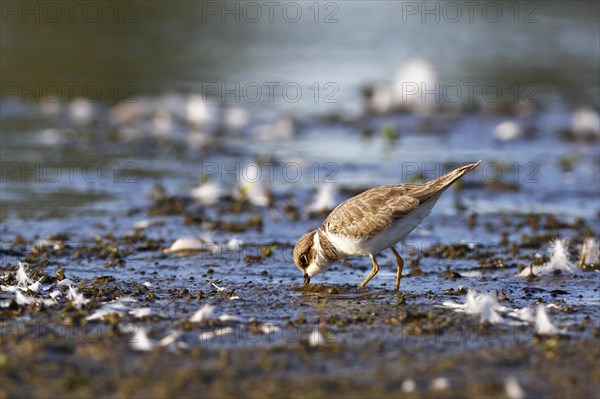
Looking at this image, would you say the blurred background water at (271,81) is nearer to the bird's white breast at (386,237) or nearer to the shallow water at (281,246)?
the shallow water at (281,246)

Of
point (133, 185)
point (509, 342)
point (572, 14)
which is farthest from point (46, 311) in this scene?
point (572, 14)

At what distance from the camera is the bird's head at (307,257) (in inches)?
347

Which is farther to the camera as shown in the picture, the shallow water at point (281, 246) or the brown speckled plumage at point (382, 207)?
the brown speckled plumage at point (382, 207)

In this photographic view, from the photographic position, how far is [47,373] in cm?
632

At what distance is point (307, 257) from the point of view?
8.86 metres

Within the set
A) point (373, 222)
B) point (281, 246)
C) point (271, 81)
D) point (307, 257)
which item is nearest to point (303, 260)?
point (307, 257)

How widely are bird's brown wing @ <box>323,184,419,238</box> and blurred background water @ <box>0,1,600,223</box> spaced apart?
4974 mm

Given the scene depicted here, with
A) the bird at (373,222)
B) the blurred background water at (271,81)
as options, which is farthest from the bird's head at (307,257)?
the blurred background water at (271,81)

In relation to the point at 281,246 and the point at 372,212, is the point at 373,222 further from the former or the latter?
the point at 281,246

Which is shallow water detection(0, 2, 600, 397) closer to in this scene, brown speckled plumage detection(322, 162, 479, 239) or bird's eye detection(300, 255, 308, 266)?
bird's eye detection(300, 255, 308, 266)

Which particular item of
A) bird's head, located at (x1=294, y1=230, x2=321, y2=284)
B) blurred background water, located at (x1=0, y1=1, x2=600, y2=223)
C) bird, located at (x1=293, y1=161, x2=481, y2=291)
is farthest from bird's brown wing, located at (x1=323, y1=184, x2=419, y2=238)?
blurred background water, located at (x1=0, y1=1, x2=600, y2=223)

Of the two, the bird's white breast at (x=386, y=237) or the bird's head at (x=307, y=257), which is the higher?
the bird's white breast at (x=386, y=237)

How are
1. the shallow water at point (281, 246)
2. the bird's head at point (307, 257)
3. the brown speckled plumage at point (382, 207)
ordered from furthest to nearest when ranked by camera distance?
1. the bird's head at point (307, 257)
2. the brown speckled plumage at point (382, 207)
3. the shallow water at point (281, 246)

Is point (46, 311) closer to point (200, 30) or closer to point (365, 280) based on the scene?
point (365, 280)
